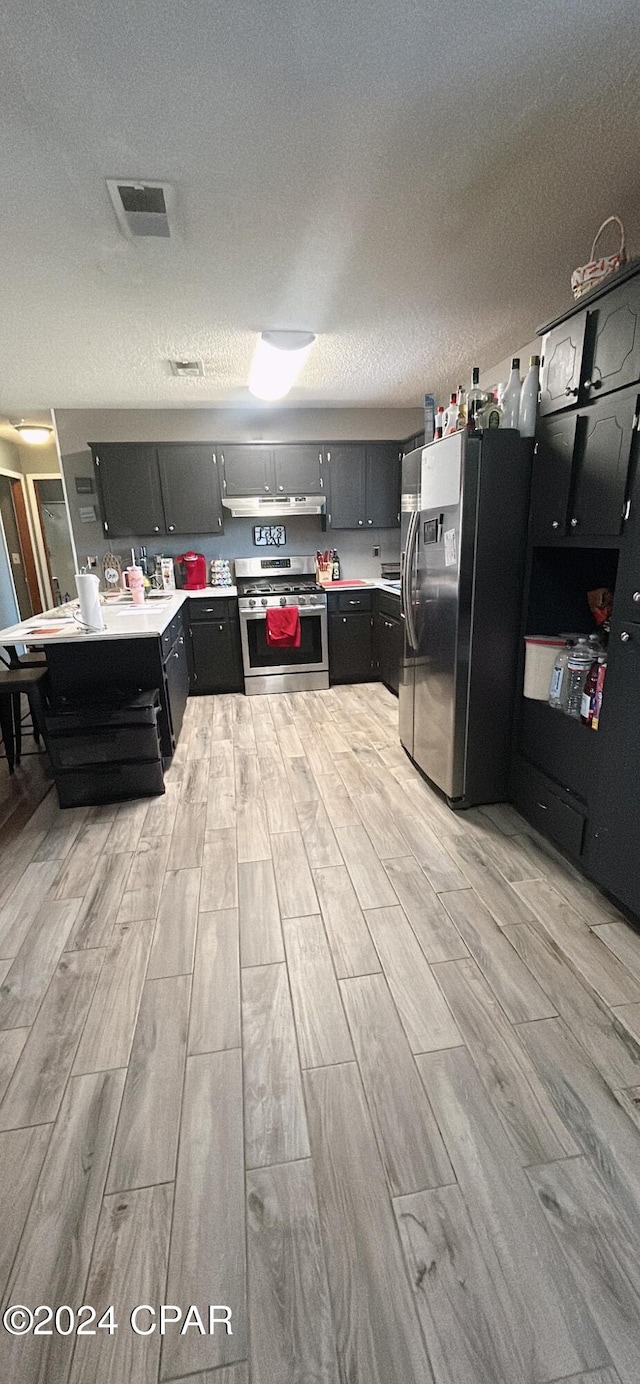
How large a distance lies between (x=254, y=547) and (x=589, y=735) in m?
3.91

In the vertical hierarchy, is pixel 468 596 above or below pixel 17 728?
above

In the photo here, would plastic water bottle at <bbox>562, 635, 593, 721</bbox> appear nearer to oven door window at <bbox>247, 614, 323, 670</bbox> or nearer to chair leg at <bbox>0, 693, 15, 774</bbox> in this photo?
oven door window at <bbox>247, 614, 323, 670</bbox>

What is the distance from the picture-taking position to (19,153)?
1566mm

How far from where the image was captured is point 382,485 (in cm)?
500

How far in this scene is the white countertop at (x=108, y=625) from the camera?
106 inches

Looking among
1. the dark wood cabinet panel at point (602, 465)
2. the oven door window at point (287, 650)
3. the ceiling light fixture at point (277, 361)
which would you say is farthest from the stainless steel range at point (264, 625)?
the dark wood cabinet panel at point (602, 465)

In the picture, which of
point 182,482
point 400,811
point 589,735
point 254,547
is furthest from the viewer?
point 254,547

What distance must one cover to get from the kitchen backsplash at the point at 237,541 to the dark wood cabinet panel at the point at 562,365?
3.17 m

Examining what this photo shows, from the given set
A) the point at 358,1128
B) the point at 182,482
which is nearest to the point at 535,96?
the point at 358,1128

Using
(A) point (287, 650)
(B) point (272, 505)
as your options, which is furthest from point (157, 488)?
(A) point (287, 650)

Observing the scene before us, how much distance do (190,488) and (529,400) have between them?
10.7ft

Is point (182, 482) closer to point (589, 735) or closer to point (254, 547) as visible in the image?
point (254, 547)

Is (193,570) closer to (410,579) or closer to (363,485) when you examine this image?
(363,485)

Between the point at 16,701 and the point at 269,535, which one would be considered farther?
the point at 269,535
